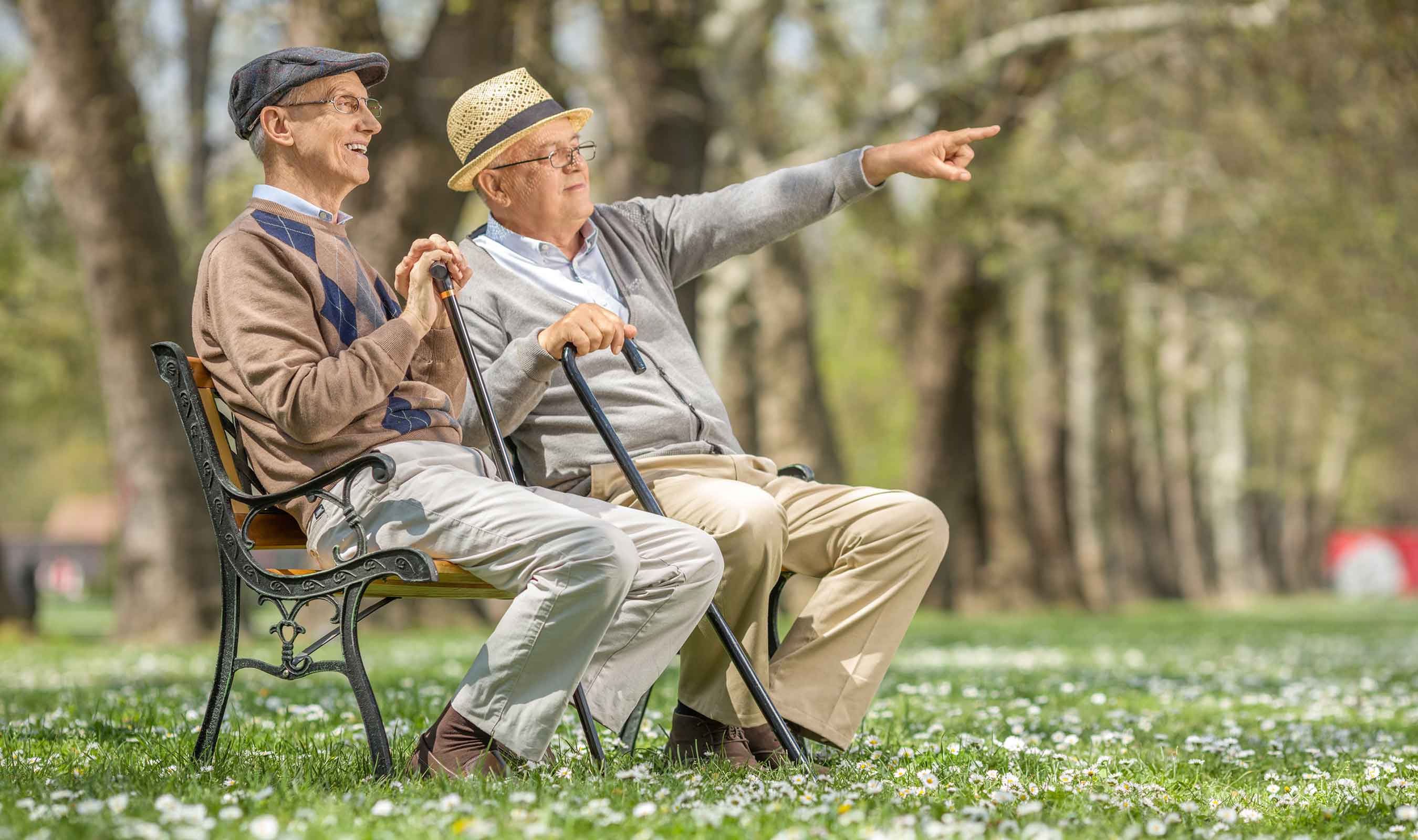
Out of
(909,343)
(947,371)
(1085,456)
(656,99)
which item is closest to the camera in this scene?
(656,99)

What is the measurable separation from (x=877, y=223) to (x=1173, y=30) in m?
5.17

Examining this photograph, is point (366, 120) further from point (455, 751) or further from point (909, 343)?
point (909, 343)

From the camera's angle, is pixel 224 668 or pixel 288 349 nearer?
pixel 288 349

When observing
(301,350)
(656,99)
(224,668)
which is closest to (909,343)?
(656,99)

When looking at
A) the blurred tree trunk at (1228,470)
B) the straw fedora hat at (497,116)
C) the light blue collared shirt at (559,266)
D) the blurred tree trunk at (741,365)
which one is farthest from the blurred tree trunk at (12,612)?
the blurred tree trunk at (1228,470)

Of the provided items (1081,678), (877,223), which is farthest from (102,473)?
(1081,678)

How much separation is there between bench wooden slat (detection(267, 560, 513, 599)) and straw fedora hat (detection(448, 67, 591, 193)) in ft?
4.11

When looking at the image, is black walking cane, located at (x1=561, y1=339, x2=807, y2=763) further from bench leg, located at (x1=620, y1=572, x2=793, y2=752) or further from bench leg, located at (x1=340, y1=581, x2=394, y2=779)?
bench leg, located at (x1=340, y1=581, x2=394, y2=779)

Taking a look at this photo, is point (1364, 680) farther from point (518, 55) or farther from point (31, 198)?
point (31, 198)

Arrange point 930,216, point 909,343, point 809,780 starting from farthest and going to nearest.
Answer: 1. point 909,343
2. point 930,216
3. point 809,780

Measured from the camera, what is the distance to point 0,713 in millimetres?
6121

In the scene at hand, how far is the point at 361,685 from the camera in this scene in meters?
3.97

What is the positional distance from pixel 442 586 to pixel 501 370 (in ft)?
2.33

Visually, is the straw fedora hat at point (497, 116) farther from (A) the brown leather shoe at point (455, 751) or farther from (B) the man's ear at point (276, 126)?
(A) the brown leather shoe at point (455, 751)
